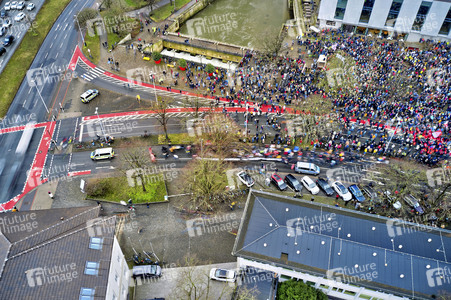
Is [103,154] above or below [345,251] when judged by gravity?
below

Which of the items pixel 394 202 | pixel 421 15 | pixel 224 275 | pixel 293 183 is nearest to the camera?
pixel 224 275

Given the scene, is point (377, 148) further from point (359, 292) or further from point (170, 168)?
point (170, 168)

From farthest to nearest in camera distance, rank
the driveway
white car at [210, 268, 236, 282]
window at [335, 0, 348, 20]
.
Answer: window at [335, 0, 348, 20] → white car at [210, 268, 236, 282] → the driveway

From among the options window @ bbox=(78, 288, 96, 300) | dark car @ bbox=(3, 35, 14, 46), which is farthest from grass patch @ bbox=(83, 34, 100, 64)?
window @ bbox=(78, 288, 96, 300)

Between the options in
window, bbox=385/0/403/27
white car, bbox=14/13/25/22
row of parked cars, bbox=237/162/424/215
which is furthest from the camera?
white car, bbox=14/13/25/22

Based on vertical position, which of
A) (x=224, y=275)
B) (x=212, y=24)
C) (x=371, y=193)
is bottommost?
(x=224, y=275)

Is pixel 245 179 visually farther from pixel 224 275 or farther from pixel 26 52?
pixel 26 52

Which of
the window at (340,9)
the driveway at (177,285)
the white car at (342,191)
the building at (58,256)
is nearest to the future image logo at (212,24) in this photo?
the window at (340,9)

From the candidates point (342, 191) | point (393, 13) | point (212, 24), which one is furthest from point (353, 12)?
point (342, 191)

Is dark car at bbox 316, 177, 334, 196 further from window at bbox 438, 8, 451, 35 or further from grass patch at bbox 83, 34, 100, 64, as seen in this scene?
grass patch at bbox 83, 34, 100, 64
